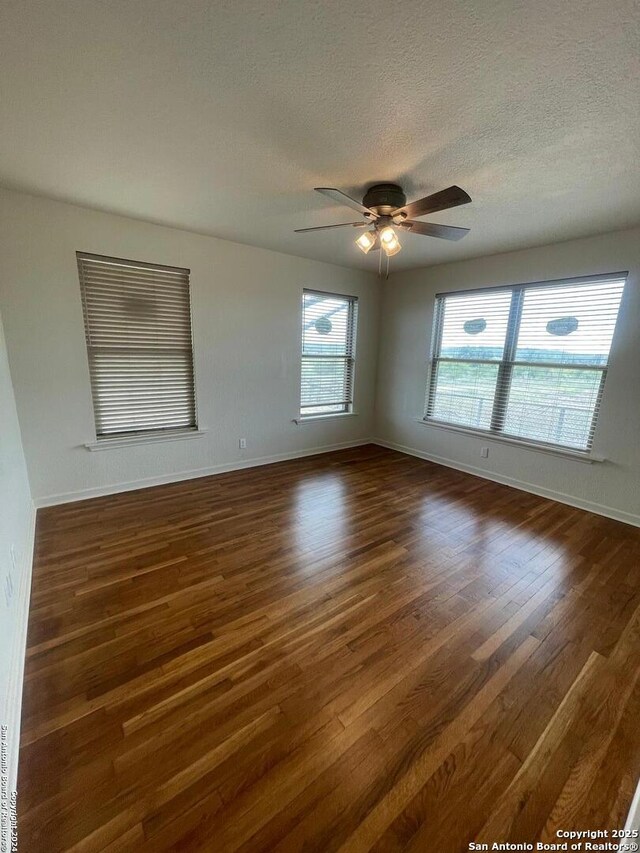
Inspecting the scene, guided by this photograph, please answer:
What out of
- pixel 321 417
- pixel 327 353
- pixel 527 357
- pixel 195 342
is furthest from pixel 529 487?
pixel 195 342

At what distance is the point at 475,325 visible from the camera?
4.04 metres

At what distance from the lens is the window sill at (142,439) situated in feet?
10.4

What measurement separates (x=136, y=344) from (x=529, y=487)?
437cm

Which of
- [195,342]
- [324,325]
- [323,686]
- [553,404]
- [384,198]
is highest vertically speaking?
[384,198]

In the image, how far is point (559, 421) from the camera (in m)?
3.48

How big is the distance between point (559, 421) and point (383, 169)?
2.96 metres

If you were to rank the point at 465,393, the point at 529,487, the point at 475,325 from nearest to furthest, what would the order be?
the point at 529,487, the point at 475,325, the point at 465,393

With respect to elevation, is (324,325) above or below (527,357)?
above

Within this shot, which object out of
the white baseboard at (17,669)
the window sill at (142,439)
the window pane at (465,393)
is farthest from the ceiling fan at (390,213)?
the white baseboard at (17,669)

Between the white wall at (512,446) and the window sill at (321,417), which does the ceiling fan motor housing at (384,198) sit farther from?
the window sill at (321,417)

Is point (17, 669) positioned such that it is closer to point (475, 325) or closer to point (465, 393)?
point (465, 393)

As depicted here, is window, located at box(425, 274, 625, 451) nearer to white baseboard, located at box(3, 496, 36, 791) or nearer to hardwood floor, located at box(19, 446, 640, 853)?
hardwood floor, located at box(19, 446, 640, 853)

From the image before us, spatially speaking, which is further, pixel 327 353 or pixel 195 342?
pixel 327 353

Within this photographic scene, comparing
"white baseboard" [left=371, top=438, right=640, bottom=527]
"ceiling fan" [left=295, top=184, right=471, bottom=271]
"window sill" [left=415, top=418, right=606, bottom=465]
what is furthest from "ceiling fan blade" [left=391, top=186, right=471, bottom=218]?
"white baseboard" [left=371, top=438, right=640, bottom=527]
